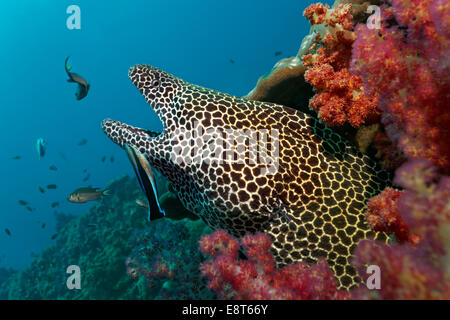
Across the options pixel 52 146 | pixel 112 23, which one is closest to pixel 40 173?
pixel 52 146

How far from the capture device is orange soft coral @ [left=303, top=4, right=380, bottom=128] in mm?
3242

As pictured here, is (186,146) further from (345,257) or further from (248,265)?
(345,257)

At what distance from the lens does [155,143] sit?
3693 mm

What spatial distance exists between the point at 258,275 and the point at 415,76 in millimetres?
2206

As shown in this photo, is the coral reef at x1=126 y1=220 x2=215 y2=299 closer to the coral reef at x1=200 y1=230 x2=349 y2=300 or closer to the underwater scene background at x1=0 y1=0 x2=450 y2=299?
the underwater scene background at x1=0 y1=0 x2=450 y2=299

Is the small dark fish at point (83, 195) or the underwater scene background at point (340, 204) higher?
the small dark fish at point (83, 195)

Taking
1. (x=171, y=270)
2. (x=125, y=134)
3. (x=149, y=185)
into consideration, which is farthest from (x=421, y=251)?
(x=171, y=270)

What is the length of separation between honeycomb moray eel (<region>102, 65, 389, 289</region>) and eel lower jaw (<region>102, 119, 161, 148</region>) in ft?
0.11

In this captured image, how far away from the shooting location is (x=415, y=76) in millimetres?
2334

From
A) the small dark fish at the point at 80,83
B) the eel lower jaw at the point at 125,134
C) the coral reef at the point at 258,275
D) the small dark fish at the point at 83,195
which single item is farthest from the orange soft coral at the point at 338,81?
the small dark fish at the point at 83,195

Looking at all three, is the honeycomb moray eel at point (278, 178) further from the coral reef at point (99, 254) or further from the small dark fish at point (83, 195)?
the small dark fish at point (83, 195)

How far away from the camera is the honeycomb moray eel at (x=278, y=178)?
321 cm

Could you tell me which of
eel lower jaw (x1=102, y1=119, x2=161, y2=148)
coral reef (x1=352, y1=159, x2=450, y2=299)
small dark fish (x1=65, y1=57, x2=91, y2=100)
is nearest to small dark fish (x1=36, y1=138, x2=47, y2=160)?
small dark fish (x1=65, y1=57, x2=91, y2=100)

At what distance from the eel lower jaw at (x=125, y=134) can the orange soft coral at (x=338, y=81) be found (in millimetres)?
2309
